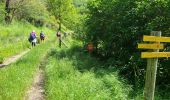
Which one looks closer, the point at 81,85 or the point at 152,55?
the point at 152,55

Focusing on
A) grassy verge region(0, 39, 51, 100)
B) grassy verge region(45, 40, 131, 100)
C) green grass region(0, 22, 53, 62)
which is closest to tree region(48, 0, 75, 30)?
green grass region(0, 22, 53, 62)

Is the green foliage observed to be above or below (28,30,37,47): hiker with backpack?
above

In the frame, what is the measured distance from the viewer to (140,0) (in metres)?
18.0

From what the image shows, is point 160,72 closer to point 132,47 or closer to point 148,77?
point 132,47

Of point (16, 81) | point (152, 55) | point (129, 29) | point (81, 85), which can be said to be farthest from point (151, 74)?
point (129, 29)

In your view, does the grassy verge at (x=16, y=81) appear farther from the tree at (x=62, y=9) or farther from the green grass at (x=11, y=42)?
the tree at (x=62, y=9)

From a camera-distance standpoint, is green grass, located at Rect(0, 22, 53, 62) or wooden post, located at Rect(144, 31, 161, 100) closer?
wooden post, located at Rect(144, 31, 161, 100)

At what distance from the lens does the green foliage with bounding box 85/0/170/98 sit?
16.8 meters

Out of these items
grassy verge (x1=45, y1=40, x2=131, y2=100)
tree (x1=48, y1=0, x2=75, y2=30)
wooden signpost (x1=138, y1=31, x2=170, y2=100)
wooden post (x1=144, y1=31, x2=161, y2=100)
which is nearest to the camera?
wooden signpost (x1=138, y1=31, x2=170, y2=100)

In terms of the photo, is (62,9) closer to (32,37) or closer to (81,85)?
(32,37)

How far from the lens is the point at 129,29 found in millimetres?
18062

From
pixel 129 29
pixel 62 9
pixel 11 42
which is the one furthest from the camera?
pixel 62 9

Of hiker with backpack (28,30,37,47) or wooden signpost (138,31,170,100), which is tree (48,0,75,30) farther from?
wooden signpost (138,31,170,100)

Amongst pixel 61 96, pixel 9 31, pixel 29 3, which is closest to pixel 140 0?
pixel 61 96
